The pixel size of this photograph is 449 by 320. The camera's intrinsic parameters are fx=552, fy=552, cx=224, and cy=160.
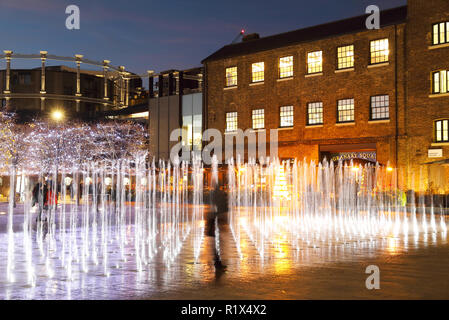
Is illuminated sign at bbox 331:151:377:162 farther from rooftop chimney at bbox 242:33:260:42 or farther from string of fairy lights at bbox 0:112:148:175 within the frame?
string of fairy lights at bbox 0:112:148:175

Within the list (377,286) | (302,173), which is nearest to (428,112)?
(302,173)

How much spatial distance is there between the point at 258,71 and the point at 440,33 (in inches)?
504

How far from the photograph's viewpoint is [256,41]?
42188 mm

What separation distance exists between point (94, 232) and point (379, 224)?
1064 centimetres

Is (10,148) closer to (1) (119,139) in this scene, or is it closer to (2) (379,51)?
(1) (119,139)

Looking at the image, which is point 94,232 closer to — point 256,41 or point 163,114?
point 256,41

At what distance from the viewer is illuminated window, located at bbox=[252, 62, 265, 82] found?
39844 millimetres

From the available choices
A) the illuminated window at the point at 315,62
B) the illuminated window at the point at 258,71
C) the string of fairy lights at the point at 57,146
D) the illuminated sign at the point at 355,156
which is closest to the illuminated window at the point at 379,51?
the illuminated window at the point at 315,62

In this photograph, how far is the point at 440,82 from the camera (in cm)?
3231

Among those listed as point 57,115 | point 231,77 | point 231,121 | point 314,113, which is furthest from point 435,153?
point 57,115

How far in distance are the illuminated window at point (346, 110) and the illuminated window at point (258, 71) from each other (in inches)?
261

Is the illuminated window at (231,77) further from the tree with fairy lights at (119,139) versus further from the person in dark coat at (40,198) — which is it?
the person in dark coat at (40,198)

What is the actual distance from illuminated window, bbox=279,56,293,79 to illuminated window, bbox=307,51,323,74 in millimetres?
1427

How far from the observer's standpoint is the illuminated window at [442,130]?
31.9 m
